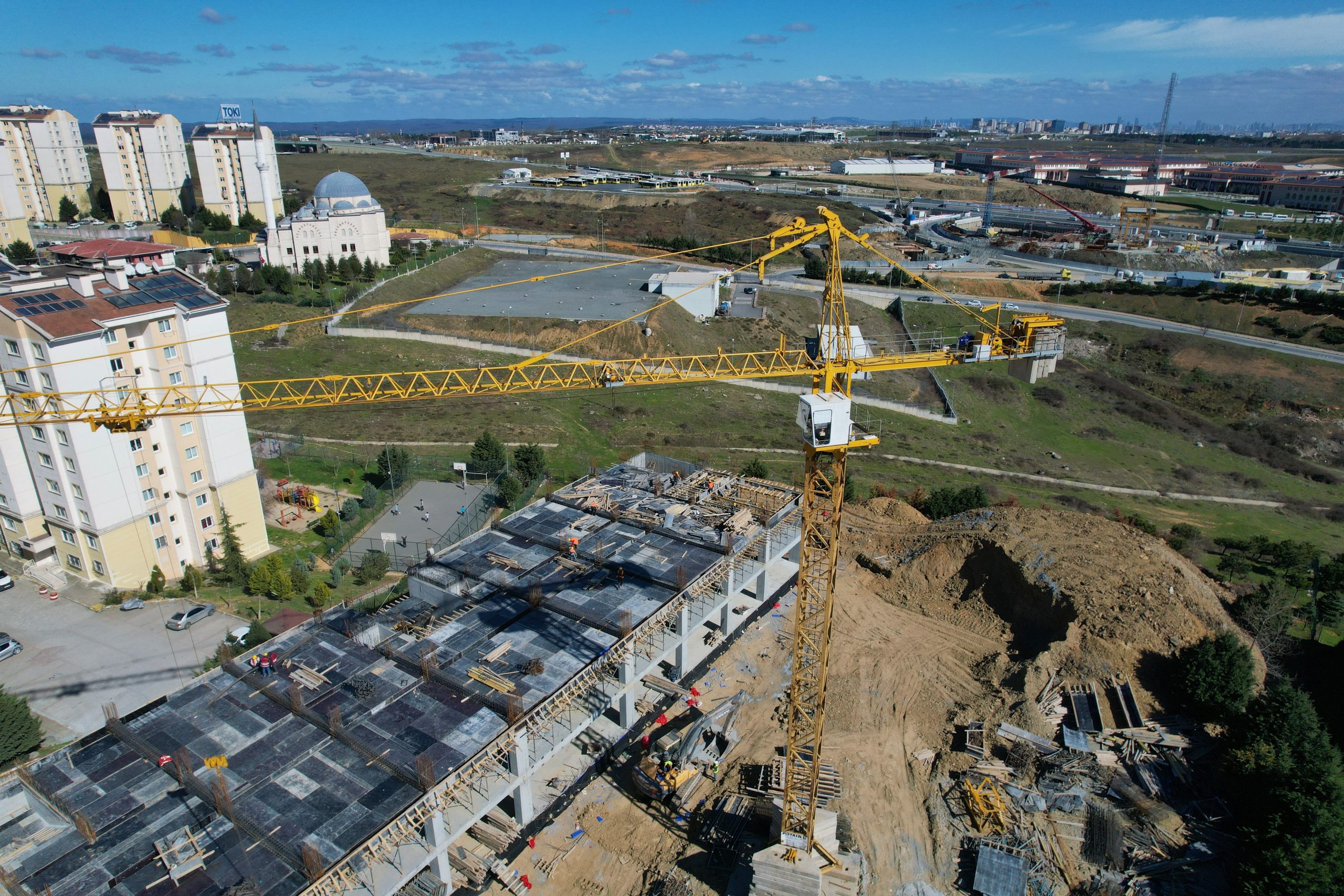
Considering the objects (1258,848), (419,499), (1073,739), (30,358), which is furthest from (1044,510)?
(30,358)

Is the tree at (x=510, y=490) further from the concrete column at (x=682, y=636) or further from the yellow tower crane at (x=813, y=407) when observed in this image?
the concrete column at (x=682, y=636)

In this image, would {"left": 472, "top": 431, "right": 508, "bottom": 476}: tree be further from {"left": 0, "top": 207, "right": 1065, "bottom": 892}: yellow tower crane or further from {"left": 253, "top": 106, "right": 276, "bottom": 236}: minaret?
{"left": 253, "top": 106, "right": 276, "bottom": 236}: minaret

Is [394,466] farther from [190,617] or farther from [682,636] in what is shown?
[682,636]

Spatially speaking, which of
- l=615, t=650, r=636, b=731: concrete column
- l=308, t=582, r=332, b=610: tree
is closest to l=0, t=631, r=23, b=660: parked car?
l=308, t=582, r=332, b=610: tree

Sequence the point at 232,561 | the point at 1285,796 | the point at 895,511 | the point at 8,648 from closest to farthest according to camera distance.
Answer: the point at 1285,796 → the point at 8,648 → the point at 232,561 → the point at 895,511

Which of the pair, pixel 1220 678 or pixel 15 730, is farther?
pixel 1220 678

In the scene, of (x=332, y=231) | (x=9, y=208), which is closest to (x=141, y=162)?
(x=9, y=208)
